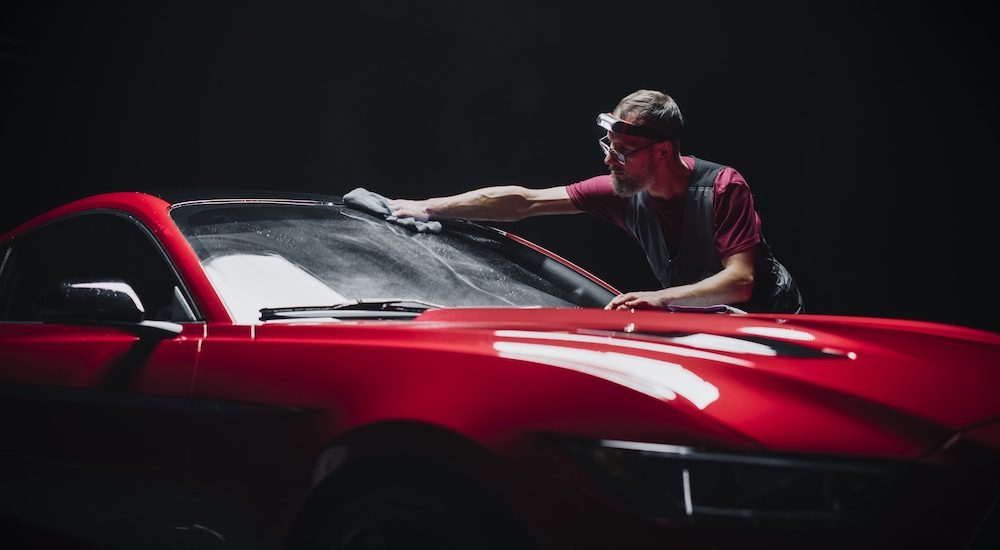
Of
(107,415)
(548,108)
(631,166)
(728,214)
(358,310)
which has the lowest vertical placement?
(107,415)

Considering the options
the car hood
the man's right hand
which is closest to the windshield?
the man's right hand

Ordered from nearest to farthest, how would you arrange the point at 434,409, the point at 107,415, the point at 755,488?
the point at 755,488, the point at 434,409, the point at 107,415

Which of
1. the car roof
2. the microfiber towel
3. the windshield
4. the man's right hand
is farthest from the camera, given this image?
the man's right hand

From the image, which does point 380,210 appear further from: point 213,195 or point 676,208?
point 676,208

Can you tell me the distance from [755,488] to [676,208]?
2.13 metres

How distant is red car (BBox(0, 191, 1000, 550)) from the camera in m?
1.26

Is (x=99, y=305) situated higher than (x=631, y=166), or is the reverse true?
(x=631, y=166)

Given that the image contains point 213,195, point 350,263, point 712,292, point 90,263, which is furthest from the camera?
point 712,292

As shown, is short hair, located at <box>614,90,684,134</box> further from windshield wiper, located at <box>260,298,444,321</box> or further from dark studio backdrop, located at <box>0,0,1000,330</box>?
dark studio backdrop, located at <box>0,0,1000,330</box>

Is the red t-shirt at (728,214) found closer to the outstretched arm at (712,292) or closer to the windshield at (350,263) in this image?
the outstretched arm at (712,292)

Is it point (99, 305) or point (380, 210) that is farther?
point (380, 210)

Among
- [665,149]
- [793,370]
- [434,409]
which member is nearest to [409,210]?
[665,149]

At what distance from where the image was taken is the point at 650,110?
3.09 metres

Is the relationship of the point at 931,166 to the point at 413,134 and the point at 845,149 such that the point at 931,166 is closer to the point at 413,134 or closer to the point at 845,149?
the point at 845,149
